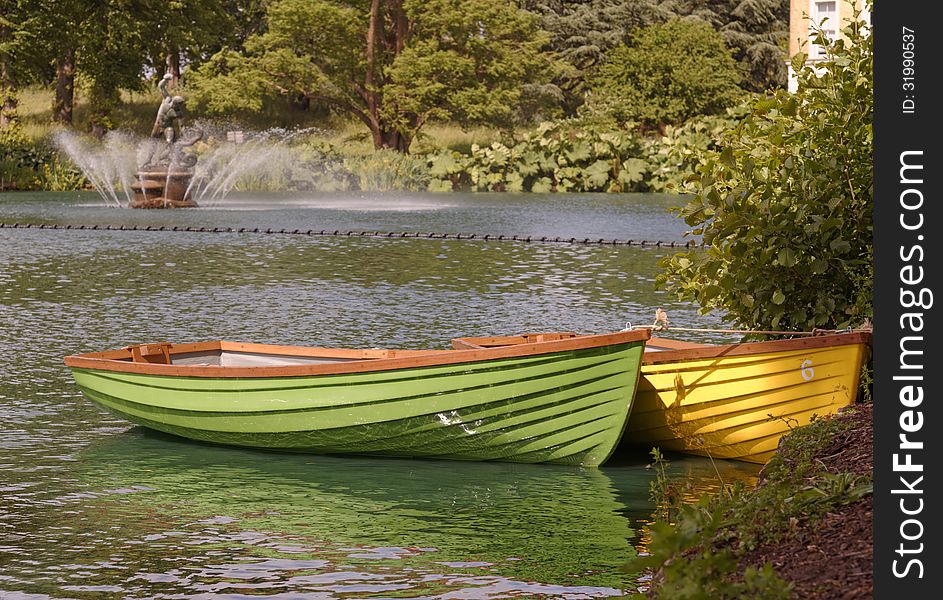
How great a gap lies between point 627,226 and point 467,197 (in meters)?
14.1

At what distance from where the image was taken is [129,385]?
434 inches

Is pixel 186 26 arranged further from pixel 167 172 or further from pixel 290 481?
pixel 290 481

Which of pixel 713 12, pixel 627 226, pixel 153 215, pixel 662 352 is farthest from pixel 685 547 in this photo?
pixel 713 12

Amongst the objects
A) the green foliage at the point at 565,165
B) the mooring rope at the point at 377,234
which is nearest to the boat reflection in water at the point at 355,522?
the mooring rope at the point at 377,234

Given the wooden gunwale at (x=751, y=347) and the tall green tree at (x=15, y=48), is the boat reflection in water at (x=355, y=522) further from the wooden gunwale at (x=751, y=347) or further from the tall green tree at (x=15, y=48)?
the tall green tree at (x=15, y=48)

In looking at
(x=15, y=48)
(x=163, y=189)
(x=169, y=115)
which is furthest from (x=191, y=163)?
(x=15, y=48)

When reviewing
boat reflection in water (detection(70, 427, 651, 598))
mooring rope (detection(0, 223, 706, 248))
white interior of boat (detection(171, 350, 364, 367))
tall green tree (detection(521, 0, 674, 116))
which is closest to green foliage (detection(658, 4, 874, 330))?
boat reflection in water (detection(70, 427, 651, 598))

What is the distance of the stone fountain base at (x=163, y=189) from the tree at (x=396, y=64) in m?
15.1

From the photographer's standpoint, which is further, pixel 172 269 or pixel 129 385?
pixel 172 269

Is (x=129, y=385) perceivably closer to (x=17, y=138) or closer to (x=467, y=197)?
(x=467, y=197)

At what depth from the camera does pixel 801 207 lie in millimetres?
10531

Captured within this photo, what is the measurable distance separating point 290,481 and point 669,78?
178ft

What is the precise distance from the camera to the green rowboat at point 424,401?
9.60 meters

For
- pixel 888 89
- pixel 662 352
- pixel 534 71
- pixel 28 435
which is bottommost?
pixel 28 435
